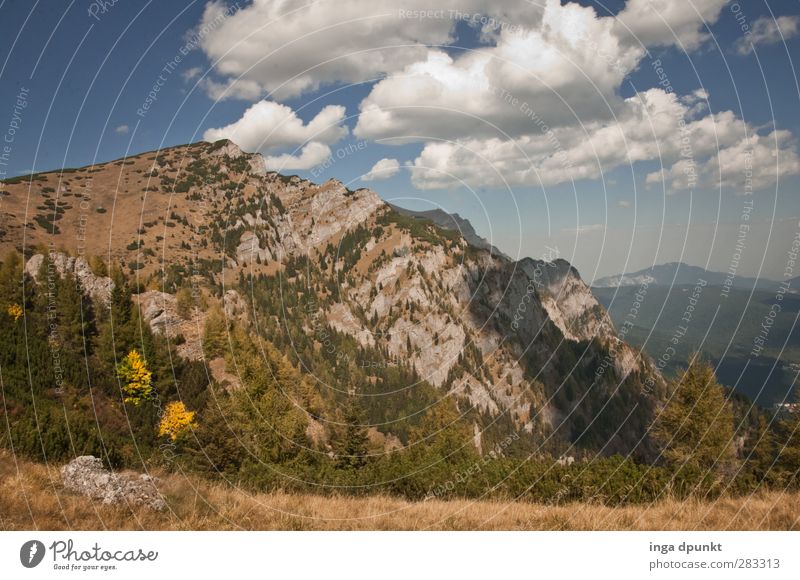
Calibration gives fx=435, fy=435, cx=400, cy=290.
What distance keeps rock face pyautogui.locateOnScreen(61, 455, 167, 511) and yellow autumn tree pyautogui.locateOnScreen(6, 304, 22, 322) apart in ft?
175

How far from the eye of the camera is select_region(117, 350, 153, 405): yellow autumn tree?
43062 millimetres

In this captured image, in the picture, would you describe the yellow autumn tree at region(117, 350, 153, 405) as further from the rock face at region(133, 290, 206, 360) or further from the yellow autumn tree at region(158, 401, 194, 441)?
the rock face at region(133, 290, 206, 360)

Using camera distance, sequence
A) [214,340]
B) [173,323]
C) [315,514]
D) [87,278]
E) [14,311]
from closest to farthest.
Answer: [315,514] < [14,311] < [214,340] < [173,323] < [87,278]

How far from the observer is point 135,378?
43.8 meters

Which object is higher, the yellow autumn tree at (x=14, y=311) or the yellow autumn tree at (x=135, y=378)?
the yellow autumn tree at (x=14, y=311)

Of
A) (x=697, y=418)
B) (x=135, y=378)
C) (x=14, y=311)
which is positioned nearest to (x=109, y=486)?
(x=697, y=418)

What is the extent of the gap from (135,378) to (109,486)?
133ft

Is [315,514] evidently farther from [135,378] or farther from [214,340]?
[214,340]

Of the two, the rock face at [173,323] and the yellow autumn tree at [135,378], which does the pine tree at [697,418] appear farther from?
the rock face at [173,323]

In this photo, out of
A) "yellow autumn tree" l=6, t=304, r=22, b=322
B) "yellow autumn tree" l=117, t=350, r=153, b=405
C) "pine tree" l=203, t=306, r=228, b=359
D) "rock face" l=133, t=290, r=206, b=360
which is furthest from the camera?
"pine tree" l=203, t=306, r=228, b=359

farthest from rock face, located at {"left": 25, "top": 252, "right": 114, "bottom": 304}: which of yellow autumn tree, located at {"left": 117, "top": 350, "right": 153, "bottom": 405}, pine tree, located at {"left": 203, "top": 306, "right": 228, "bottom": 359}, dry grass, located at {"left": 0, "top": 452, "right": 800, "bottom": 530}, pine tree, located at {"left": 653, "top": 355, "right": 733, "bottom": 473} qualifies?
pine tree, located at {"left": 653, "top": 355, "right": 733, "bottom": 473}

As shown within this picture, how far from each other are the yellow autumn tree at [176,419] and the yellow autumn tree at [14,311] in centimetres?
2220

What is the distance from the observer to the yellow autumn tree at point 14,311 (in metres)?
50.1

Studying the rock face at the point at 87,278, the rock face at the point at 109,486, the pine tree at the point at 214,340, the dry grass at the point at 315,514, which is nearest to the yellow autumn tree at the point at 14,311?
the rock face at the point at 87,278
